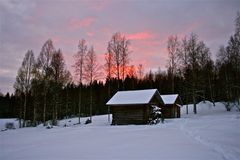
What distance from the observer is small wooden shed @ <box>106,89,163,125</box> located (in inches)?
1133

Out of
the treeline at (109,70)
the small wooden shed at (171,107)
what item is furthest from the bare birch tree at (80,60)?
the small wooden shed at (171,107)

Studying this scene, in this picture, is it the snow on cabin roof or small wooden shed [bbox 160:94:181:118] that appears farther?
small wooden shed [bbox 160:94:181:118]

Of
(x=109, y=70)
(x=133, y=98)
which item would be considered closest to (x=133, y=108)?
(x=133, y=98)

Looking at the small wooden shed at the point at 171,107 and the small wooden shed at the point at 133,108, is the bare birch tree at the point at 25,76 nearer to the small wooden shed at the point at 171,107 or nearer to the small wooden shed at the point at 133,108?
the small wooden shed at the point at 133,108

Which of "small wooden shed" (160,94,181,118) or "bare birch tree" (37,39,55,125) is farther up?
"bare birch tree" (37,39,55,125)

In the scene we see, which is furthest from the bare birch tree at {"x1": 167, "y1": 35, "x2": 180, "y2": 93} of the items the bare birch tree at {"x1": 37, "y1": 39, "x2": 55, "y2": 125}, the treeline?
the bare birch tree at {"x1": 37, "y1": 39, "x2": 55, "y2": 125}

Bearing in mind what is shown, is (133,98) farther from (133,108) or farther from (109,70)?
(109,70)

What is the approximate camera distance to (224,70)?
136 feet

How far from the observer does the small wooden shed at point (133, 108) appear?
2878cm

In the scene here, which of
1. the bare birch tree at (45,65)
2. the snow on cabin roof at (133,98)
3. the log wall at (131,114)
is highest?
the bare birch tree at (45,65)

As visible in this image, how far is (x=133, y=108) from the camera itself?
2966 centimetres

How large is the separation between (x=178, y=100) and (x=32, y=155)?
36379 millimetres

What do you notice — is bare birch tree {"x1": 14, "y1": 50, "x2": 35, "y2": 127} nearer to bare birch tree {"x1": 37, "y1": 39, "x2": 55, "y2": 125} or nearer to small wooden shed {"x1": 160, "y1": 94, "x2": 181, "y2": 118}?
bare birch tree {"x1": 37, "y1": 39, "x2": 55, "y2": 125}
